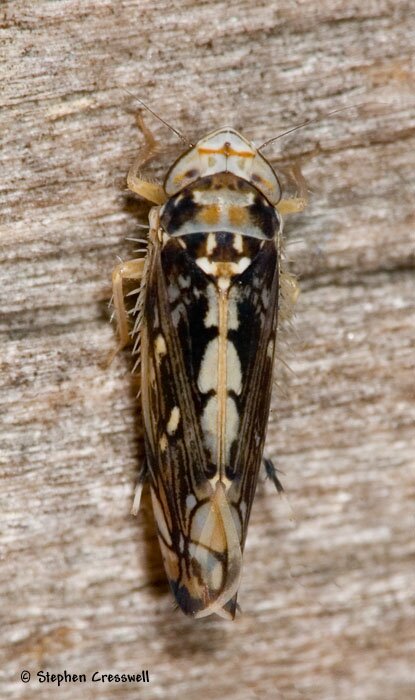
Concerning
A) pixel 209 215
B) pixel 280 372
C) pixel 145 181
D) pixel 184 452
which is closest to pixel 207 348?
pixel 184 452

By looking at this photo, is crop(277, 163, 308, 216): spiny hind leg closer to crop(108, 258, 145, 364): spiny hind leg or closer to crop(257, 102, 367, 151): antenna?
crop(257, 102, 367, 151): antenna

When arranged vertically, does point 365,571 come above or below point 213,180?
below

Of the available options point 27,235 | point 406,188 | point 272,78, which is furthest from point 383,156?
point 27,235

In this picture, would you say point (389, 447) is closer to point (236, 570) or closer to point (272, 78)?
point (236, 570)

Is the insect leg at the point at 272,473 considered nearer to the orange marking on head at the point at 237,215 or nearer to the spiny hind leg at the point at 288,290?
the spiny hind leg at the point at 288,290

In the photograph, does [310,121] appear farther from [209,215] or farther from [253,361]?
[253,361]

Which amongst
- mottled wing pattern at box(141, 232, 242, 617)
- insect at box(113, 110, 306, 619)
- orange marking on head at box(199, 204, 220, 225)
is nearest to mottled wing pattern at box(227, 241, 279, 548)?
insect at box(113, 110, 306, 619)

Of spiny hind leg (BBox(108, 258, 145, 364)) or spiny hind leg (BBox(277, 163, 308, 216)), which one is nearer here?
spiny hind leg (BBox(108, 258, 145, 364))
